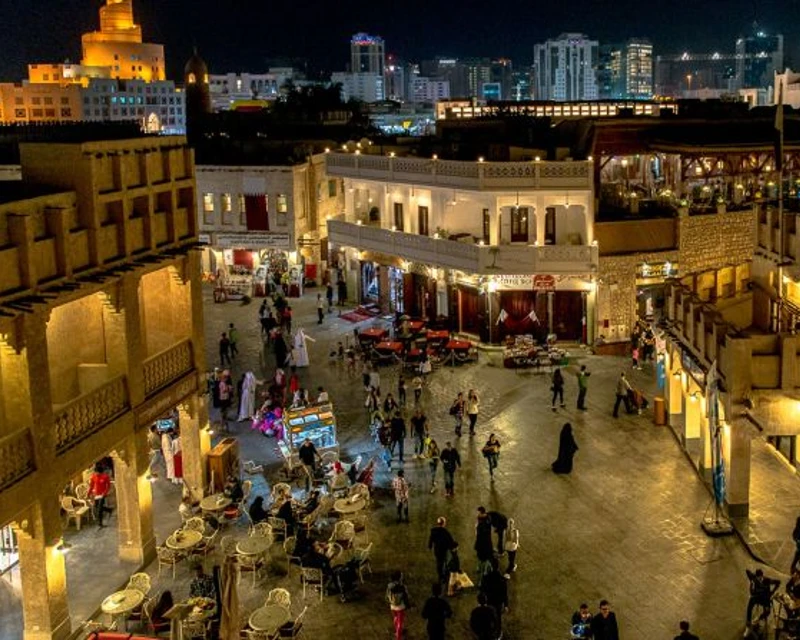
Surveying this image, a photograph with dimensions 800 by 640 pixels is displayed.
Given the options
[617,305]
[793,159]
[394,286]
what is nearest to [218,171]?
[394,286]

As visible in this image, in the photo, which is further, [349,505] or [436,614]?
[349,505]

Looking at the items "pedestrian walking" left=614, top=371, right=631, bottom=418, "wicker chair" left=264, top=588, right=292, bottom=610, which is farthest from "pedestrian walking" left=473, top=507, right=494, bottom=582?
"pedestrian walking" left=614, top=371, right=631, bottom=418

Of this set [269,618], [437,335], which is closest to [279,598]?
[269,618]

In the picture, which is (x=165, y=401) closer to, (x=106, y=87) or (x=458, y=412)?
(x=458, y=412)

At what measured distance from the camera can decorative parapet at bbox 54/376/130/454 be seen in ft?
59.2

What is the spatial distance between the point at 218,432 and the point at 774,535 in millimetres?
16101

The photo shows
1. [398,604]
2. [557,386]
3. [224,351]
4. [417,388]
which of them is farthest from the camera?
[224,351]

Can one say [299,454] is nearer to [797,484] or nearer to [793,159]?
[797,484]

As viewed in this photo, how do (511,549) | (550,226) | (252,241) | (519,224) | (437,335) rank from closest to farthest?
(511,549), (437,335), (550,226), (519,224), (252,241)

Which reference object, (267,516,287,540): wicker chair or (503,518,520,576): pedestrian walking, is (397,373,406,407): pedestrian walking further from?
(503,518,520,576): pedestrian walking

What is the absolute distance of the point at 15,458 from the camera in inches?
654

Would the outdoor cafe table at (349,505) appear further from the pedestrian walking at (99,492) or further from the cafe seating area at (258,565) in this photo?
the pedestrian walking at (99,492)

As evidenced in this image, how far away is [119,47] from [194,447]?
183m

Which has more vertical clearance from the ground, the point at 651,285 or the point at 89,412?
the point at 89,412
